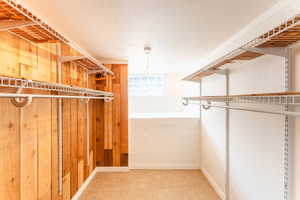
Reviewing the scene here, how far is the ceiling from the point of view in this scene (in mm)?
1111

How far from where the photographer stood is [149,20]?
1327mm

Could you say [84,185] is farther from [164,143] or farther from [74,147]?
[164,143]

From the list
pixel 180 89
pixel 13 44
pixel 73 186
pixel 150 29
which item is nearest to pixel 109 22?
pixel 150 29

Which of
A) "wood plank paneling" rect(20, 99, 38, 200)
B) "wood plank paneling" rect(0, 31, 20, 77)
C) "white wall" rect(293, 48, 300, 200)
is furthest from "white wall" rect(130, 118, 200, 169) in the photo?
Result: "wood plank paneling" rect(0, 31, 20, 77)

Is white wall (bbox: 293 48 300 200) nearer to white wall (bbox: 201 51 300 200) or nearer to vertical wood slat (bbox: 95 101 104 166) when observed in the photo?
white wall (bbox: 201 51 300 200)

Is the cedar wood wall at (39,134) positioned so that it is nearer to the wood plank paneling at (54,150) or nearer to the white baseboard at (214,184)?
the wood plank paneling at (54,150)

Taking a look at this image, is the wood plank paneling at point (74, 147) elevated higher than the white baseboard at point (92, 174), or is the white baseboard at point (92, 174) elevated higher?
the wood plank paneling at point (74, 147)

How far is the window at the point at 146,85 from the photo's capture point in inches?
154

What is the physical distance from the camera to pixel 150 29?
1.50m

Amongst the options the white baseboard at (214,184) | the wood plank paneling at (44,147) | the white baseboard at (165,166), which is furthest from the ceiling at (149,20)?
the white baseboard at (165,166)

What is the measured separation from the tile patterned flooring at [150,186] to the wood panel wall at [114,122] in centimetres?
29

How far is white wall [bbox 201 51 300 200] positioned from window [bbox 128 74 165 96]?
6.29 feet

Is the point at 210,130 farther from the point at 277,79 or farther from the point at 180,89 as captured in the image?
the point at 180,89

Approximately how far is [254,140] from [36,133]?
183cm
